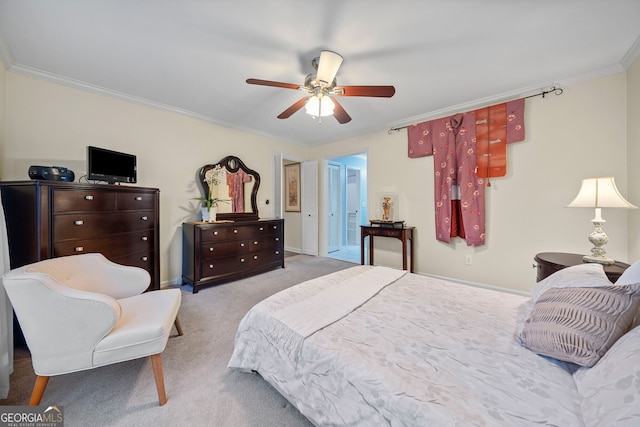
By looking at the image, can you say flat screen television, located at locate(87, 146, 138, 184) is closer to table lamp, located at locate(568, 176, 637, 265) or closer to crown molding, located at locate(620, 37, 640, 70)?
table lamp, located at locate(568, 176, 637, 265)

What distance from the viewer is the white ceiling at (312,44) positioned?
5.20ft

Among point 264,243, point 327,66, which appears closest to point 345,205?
point 264,243

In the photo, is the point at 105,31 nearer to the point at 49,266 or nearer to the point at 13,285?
the point at 49,266

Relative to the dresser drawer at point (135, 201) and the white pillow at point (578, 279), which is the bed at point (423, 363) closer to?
the white pillow at point (578, 279)

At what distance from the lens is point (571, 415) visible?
26.3 inches

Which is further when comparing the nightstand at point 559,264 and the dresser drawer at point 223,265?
the dresser drawer at point 223,265

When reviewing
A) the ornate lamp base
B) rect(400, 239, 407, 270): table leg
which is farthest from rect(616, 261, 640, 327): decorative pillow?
rect(400, 239, 407, 270): table leg

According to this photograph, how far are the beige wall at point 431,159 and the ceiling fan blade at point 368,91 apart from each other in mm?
1771

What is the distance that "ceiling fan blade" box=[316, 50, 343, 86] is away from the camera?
5.79ft

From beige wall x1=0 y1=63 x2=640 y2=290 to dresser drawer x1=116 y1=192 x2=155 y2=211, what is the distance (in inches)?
21.7

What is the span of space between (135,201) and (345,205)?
15.3 feet

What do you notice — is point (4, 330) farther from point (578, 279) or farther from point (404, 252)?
point (404, 252)

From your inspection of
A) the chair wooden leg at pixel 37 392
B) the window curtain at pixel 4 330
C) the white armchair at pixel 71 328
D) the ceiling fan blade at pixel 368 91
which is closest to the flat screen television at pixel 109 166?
the window curtain at pixel 4 330

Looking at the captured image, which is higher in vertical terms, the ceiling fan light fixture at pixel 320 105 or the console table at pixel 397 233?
the ceiling fan light fixture at pixel 320 105
